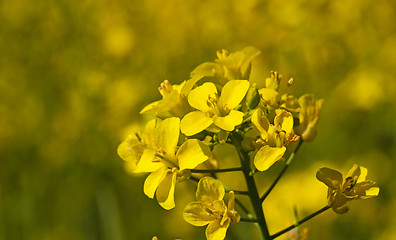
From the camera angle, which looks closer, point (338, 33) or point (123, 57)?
point (338, 33)

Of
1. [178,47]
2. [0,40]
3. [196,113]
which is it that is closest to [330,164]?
[178,47]

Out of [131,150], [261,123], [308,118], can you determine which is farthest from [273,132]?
[131,150]

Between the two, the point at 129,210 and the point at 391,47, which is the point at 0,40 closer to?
the point at 129,210

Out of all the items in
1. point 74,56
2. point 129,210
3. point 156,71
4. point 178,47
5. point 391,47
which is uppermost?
point 178,47

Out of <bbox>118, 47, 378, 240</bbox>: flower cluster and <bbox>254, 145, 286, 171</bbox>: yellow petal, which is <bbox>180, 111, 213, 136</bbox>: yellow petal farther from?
<bbox>254, 145, 286, 171</bbox>: yellow petal

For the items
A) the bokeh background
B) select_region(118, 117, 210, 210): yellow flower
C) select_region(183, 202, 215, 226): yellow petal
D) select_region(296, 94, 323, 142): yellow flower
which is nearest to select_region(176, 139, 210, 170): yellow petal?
select_region(118, 117, 210, 210): yellow flower

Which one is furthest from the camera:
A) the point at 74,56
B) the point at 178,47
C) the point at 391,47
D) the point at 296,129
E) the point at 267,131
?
the point at 178,47

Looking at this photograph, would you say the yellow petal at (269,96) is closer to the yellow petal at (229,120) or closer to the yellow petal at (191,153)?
the yellow petal at (229,120)
